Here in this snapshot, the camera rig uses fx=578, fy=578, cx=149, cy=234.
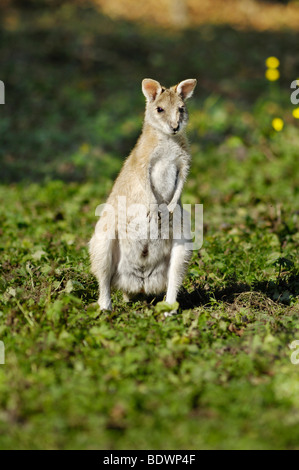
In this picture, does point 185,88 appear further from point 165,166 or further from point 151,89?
point 165,166

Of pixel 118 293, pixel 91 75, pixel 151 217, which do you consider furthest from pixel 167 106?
pixel 91 75

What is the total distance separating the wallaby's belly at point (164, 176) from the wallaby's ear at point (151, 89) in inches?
24.1

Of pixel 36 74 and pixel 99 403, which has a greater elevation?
pixel 36 74

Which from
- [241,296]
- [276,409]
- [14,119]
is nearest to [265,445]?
[276,409]

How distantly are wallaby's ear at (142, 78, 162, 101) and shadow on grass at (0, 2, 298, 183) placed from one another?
4186 mm

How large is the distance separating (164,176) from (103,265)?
0.92 meters

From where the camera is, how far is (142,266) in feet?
16.5

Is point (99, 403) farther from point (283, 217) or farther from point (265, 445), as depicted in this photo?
point (283, 217)

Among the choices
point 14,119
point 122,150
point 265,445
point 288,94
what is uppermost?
point 288,94

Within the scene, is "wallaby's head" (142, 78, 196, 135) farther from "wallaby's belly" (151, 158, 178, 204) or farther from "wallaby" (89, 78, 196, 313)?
"wallaby's belly" (151, 158, 178, 204)

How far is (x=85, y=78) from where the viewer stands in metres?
12.6

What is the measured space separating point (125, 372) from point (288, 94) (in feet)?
31.7

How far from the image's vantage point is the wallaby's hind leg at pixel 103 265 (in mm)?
4922

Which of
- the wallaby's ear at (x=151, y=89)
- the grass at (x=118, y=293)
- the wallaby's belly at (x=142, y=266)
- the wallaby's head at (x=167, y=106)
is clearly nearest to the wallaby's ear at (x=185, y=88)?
the wallaby's head at (x=167, y=106)
